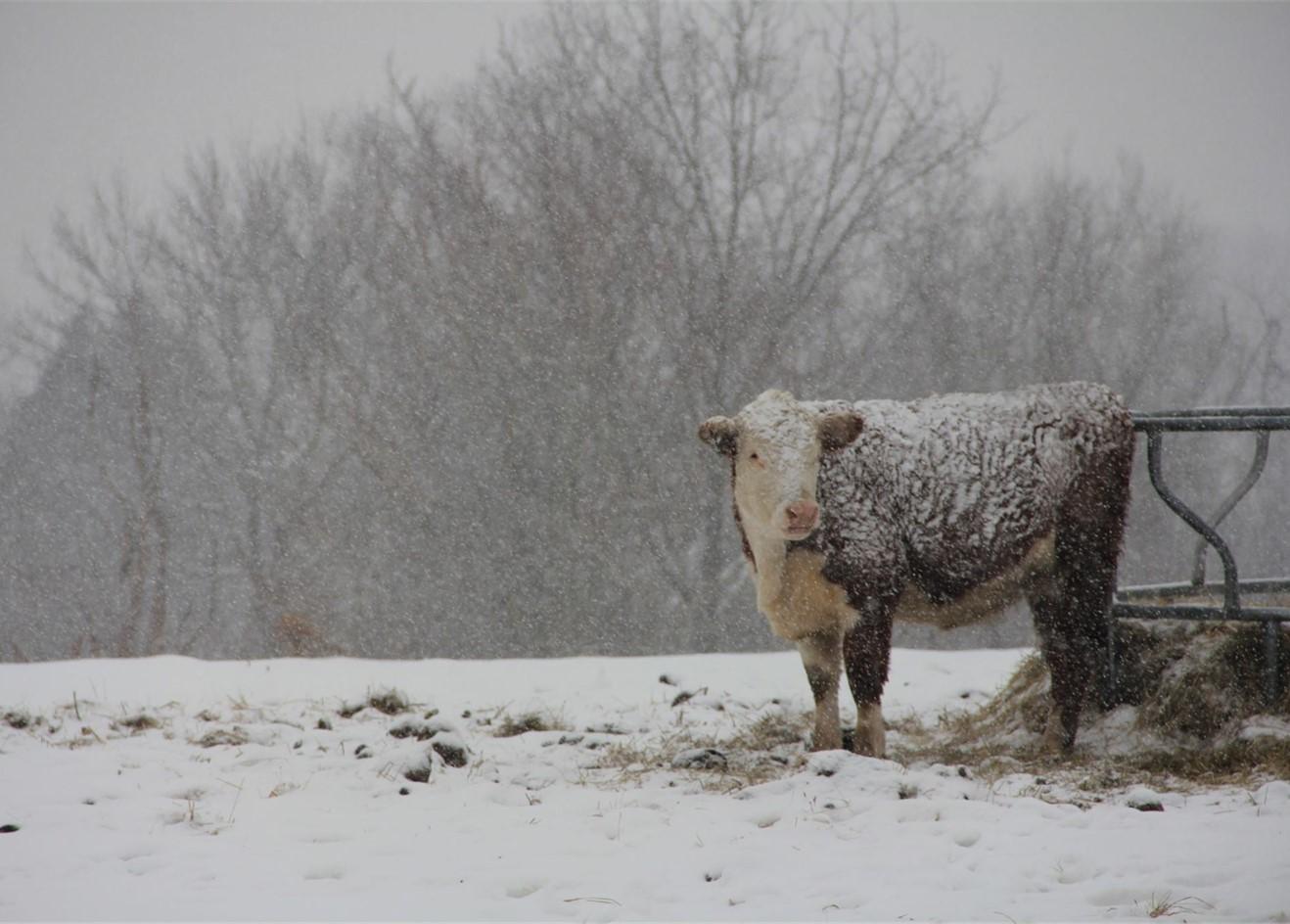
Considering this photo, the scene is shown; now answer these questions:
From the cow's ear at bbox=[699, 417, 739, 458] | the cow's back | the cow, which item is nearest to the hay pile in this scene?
the cow

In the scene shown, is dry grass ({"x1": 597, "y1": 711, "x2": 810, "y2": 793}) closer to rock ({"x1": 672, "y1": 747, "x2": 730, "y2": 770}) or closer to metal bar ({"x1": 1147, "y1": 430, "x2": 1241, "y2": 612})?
rock ({"x1": 672, "y1": 747, "x2": 730, "y2": 770})

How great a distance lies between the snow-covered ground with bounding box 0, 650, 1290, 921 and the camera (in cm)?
347

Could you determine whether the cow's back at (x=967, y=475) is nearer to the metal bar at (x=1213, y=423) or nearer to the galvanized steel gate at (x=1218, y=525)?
the metal bar at (x=1213, y=423)

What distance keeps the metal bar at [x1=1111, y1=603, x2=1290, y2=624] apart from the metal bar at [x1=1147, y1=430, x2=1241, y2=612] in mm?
42

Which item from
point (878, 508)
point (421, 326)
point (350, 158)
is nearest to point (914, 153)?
point (421, 326)

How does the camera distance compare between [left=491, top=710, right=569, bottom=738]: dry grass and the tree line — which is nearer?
[left=491, top=710, right=569, bottom=738]: dry grass

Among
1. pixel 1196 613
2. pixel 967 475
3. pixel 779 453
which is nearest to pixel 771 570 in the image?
pixel 779 453

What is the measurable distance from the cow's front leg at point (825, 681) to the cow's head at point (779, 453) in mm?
657

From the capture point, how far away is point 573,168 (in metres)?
22.2

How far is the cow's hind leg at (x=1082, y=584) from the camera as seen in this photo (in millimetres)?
6109

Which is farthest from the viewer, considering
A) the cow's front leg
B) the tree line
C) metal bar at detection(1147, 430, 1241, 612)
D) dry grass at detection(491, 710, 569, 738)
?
the tree line

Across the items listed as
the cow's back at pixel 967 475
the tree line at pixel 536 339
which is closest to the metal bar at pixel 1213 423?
the cow's back at pixel 967 475

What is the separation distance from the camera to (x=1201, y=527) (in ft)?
19.5

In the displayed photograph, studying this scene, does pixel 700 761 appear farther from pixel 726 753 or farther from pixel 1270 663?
pixel 1270 663
